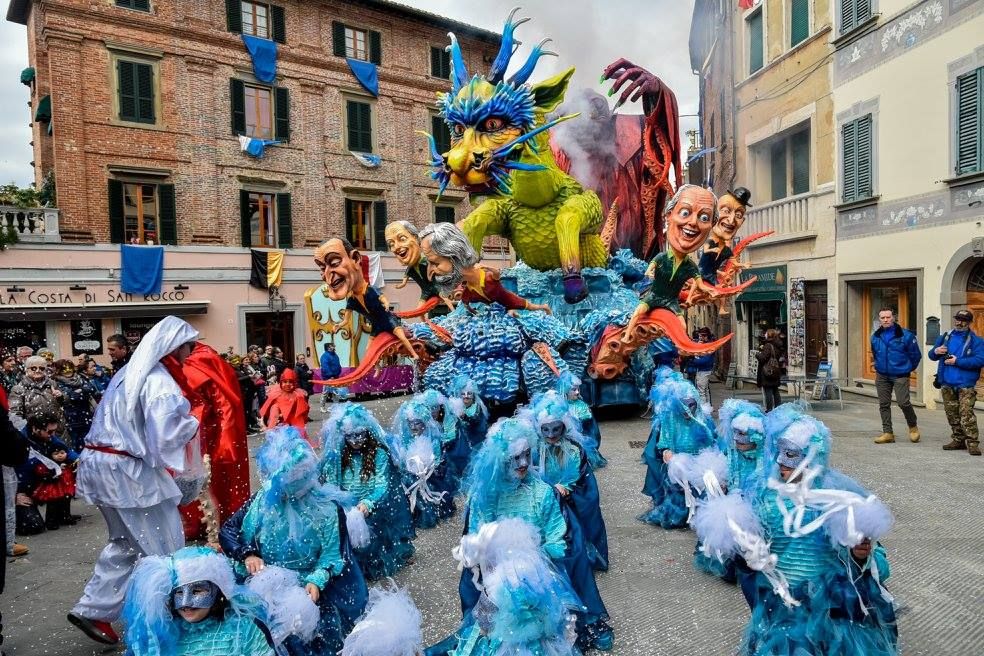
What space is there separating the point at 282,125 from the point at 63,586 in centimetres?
1631

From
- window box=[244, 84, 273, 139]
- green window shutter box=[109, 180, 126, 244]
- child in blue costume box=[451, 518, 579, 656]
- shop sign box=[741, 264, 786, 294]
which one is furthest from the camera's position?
window box=[244, 84, 273, 139]

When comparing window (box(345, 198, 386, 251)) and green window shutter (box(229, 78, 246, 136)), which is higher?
green window shutter (box(229, 78, 246, 136))

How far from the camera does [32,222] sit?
14.9 meters

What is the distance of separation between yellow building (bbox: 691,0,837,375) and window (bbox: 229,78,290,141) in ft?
40.8

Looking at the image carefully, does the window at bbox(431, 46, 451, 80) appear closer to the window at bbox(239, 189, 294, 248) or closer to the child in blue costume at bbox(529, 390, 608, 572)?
the window at bbox(239, 189, 294, 248)

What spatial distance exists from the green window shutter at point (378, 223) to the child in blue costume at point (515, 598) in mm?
18241

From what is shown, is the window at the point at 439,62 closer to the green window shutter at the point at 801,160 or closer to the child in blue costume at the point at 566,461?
the green window shutter at the point at 801,160

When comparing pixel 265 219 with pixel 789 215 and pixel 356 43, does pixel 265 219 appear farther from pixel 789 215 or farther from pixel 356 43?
pixel 789 215

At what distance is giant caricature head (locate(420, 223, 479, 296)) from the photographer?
675cm

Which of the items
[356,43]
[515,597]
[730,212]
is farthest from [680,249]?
[356,43]

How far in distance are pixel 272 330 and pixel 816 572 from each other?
57.0 ft

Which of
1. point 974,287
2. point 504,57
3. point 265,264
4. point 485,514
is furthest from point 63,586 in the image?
point 265,264

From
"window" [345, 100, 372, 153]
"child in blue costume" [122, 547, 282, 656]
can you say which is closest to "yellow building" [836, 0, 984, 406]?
"child in blue costume" [122, 547, 282, 656]

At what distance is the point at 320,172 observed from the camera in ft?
63.3
